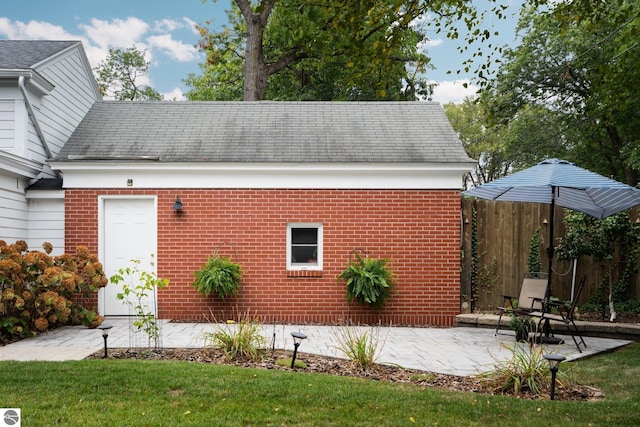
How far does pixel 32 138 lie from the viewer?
32.1ft

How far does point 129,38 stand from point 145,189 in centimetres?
2654

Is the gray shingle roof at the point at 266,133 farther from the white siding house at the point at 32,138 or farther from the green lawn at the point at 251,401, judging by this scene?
the green lawn at the point at 251,401

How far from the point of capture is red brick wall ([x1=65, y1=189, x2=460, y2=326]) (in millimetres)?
Result: 10000

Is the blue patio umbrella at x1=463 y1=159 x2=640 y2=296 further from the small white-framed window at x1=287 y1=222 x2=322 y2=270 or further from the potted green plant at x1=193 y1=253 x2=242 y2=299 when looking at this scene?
the potted green plant at x1=193 y1=253 x2=242 y2=299

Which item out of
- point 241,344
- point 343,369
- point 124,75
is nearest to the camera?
point 343,369

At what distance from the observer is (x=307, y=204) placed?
1010 cm

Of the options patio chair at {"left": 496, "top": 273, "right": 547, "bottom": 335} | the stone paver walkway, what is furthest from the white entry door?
patio chair at {"left": 496, "top": 273, "right": 547, "bottom": 335}

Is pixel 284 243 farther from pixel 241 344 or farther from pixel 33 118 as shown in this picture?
pixel 33 118

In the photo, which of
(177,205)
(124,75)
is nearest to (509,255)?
(177,205)

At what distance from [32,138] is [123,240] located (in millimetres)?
2430

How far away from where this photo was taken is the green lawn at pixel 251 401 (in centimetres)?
444

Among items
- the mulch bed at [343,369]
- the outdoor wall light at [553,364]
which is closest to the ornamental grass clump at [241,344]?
the mulch bed at [343,369]

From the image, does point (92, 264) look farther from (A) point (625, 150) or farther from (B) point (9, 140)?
(A) point (625, 150)

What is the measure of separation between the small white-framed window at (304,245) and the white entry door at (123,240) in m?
2.59
